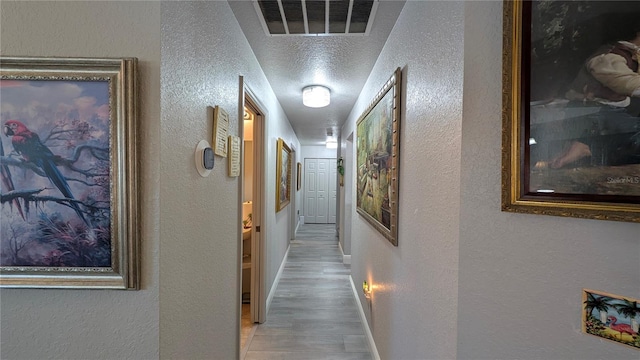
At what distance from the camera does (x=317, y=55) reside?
5.62ft

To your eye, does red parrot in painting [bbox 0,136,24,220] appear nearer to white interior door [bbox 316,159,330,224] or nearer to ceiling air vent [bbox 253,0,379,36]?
ceiling air vent [bbox 253,0,379,36]

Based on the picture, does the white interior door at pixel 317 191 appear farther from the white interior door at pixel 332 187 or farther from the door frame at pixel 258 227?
the door frame at pixel 258 227

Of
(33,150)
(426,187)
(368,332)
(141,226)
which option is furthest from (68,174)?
(368,332)

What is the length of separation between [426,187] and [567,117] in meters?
0.46

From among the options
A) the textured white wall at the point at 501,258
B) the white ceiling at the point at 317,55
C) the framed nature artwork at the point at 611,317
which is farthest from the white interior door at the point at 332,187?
the framed nature artwork at the point at 611,317

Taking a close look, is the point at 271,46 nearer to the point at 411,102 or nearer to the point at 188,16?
the point at 188,16

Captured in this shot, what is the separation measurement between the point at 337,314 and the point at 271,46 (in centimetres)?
242

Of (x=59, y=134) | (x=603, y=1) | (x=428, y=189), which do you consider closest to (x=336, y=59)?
(x=428, y=189)

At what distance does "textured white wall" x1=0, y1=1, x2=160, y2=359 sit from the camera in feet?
2.48

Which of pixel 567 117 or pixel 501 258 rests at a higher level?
pixel 567 117

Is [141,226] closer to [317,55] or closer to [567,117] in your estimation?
[567,117]

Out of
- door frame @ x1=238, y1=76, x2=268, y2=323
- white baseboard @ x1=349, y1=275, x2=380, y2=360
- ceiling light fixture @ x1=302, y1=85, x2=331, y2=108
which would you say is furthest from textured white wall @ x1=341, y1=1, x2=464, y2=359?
door frame @ x1=238, y1=76, x2=268, y2=323

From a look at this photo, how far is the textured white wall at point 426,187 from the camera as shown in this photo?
31.5 inches

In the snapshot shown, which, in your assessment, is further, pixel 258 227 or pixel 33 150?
pixel 258 227
